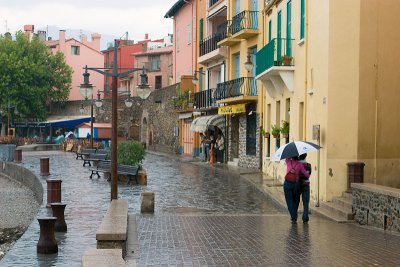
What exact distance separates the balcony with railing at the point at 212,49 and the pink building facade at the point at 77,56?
4081cm

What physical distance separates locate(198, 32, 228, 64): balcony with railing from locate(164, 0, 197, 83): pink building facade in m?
4.02

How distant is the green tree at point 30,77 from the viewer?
68.4 metres

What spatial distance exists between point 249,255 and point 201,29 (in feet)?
115

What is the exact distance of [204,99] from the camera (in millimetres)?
42031

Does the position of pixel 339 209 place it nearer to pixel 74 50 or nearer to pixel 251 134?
pixel 251 134

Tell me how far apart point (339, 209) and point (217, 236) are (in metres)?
4.35

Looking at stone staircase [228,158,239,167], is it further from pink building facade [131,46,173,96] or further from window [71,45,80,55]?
window [71,45,80,55]

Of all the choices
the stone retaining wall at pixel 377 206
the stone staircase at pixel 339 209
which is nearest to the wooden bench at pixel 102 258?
the stone retaining wall at pixel 377 206

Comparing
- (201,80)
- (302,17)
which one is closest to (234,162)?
(201,80)

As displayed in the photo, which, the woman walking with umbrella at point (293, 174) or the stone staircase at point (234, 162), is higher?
the woman walking with umbrella at point (293, 174)

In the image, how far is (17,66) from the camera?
6875 cm

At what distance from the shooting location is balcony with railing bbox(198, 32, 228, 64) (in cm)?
3788

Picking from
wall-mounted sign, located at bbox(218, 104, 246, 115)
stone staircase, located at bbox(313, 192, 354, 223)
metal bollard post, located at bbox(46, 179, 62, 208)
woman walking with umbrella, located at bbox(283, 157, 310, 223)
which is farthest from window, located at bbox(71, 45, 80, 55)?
woman walking with umbrella, located at bbox(283, 157, 310, 223)

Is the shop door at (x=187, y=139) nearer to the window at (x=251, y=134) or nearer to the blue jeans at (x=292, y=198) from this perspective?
the window at (x=251, y=134)
